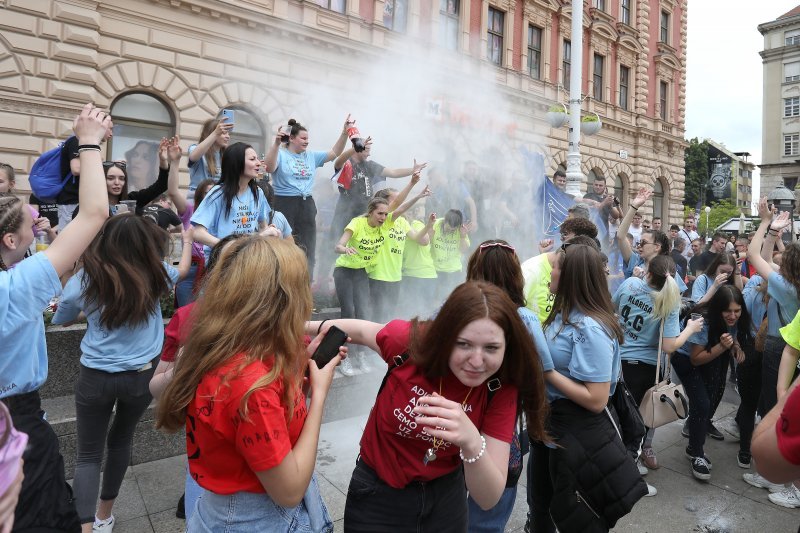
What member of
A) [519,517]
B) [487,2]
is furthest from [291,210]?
[487,2]

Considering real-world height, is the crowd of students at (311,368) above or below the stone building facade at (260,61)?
below

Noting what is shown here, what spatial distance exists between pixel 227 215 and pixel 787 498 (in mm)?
4415

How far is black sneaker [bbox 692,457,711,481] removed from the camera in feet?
12.6

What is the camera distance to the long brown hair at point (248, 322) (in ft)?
4.61

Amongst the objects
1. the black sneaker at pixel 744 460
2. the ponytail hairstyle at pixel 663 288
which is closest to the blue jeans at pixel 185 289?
the ponytail hairstyle at pixel 663 288

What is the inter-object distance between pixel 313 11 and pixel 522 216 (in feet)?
22.8

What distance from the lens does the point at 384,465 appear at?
5.60ft

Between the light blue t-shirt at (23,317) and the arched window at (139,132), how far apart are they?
360 inches

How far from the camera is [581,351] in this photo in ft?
7.43

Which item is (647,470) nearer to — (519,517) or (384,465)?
(519,517)

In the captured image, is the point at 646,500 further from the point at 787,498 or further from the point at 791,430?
the point at 791,430

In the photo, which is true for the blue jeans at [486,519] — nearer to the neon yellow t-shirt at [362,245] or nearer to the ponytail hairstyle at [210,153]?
the neon yellow t-shirt at [362,245]

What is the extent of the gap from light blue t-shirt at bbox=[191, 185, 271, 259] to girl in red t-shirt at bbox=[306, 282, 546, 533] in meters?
1.95

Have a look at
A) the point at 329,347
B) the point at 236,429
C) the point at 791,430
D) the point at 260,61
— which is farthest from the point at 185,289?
the point at 260,61
